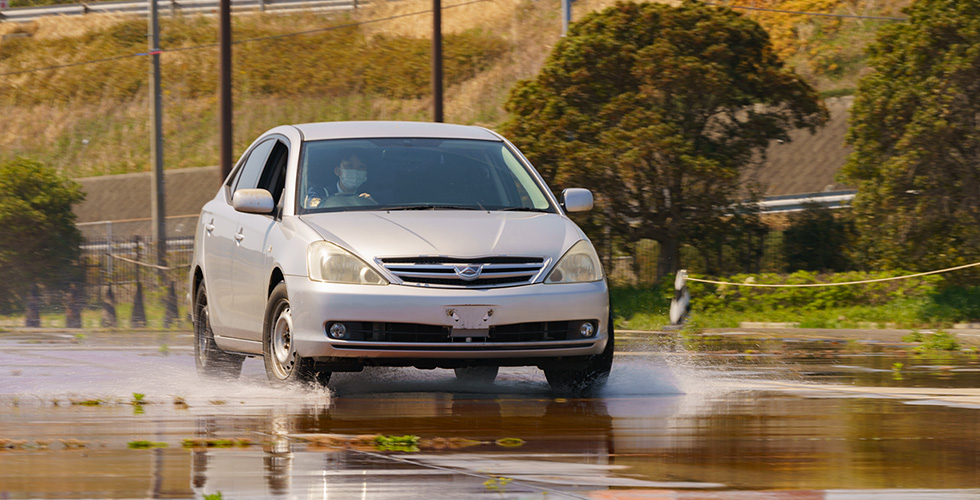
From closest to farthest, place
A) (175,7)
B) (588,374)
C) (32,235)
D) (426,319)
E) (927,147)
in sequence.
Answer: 1. (426,319)
2. (588,374)
3. (927,147)
4. (32,235)
5. (175,7)

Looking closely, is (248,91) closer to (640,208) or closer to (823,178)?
(823,178)

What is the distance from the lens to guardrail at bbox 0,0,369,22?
57.9 metres

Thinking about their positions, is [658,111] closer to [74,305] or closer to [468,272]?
[74,305]

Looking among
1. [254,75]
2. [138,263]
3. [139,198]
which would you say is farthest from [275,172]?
[254,75]

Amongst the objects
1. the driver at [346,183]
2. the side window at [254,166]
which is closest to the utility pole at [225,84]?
the side window at [254,166]

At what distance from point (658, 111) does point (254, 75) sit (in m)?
31.4

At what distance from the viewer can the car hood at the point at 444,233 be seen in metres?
8.84

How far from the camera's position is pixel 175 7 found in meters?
59.8

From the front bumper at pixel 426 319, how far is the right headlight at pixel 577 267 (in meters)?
0.09

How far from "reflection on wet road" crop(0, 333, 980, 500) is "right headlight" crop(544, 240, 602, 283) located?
0.74m

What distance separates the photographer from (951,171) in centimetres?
2150

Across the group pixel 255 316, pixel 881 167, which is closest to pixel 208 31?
pixel 881 167

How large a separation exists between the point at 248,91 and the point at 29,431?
4712cm

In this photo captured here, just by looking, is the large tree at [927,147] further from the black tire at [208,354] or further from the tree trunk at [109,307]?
the black tire at [208,354]
